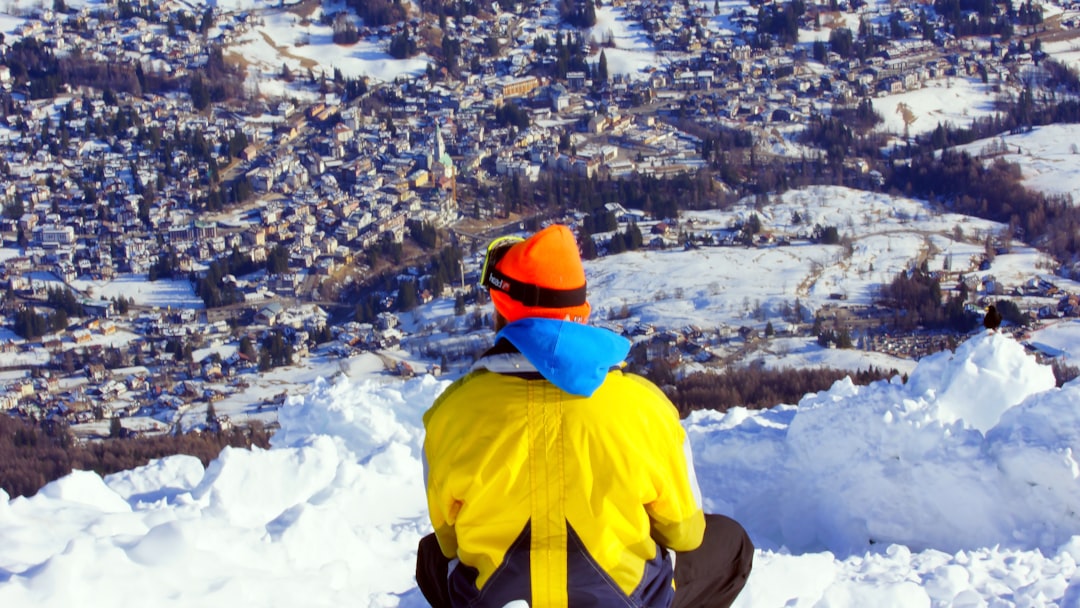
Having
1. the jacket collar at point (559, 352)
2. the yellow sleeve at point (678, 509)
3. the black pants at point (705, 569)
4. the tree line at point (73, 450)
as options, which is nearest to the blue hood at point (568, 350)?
the jacket collar at point (559, 352)

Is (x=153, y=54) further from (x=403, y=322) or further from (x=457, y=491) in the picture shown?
(x=457, y=491)

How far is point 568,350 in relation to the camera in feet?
6.26

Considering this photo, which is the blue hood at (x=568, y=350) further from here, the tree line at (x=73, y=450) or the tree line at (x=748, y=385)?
the tree line at (x=73, y=450)

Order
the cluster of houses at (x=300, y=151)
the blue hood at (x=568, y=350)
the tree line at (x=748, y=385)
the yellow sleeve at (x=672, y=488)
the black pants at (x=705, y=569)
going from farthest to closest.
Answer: the cluster of houses at (x=300, y=151) → the tree line at (x=748, y=385) → the black pants at (x=705, y=569) → the yellow sleeve at (x=672, y=488) → the blue hood at (x=568, y=350)

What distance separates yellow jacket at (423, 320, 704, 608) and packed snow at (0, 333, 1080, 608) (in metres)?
1.40

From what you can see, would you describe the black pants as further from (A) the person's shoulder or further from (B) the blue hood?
(B) the blue hood

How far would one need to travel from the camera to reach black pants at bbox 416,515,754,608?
229cm

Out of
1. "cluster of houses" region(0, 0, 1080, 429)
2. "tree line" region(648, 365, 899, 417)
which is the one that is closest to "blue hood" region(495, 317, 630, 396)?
"tree line" region(648, 365, 899, 417)

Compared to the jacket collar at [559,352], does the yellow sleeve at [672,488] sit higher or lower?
lower

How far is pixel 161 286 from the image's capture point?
1906cm

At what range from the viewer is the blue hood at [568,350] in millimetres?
1902

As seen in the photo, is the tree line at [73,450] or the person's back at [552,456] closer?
the person's back at [552,456]

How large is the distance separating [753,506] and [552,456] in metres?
3.67

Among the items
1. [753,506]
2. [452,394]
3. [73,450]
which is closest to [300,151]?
[73,450]
